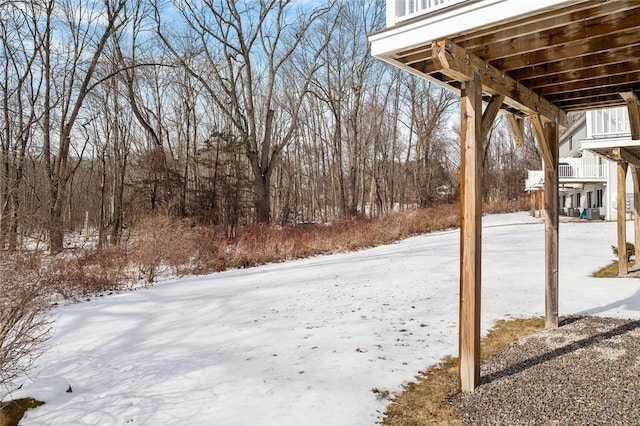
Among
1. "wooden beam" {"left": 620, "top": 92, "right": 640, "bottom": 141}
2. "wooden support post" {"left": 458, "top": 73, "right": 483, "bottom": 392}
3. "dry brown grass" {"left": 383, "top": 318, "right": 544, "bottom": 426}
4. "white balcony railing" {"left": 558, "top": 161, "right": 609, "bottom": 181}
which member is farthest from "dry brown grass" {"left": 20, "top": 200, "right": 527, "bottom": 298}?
"white balcony railing" {"left": 558, "top": 161, "right": 609, "bottom": 181}

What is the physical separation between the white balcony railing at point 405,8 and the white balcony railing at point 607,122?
45.1 ft

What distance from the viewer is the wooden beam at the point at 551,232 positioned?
4.82 metres

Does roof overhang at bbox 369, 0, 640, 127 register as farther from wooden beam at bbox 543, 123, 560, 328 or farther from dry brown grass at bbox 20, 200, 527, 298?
dry brown grass at bbox 20, 200, 527, 298

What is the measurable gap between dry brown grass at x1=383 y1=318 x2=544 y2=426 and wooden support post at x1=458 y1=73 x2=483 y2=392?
21 centimetres

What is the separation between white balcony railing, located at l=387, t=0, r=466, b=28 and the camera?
130 inches

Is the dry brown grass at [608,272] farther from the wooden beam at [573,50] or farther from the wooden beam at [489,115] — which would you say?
the wooden beam at [489,115]

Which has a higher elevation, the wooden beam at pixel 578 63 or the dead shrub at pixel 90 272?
the wooden beam at pixel 578 63

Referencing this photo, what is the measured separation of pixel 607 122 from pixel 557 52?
1384 cm

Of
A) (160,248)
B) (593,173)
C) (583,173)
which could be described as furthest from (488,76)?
(593,173)

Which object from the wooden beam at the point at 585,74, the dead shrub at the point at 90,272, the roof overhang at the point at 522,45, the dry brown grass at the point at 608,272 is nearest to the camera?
the roof overhang at the point at 522,45

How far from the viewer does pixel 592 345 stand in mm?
4176

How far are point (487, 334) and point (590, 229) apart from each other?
14.2 m

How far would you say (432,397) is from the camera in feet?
10.7

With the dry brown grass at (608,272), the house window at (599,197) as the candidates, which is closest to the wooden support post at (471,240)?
the dry brown grass at (608,272)
